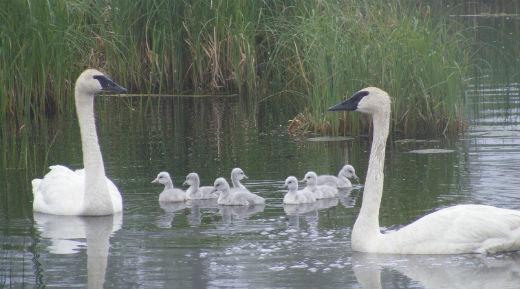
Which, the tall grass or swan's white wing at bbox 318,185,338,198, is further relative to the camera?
the tall grass

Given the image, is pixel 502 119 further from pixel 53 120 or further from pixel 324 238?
pixel 324 238

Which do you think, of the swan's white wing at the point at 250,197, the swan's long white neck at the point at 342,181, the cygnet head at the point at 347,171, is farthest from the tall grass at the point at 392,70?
the swan's white wing at the point at 250,197

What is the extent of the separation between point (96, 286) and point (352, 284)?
175 cm

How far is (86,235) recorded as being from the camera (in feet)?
35.6

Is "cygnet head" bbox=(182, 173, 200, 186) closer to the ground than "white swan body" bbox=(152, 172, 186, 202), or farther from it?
farther from it

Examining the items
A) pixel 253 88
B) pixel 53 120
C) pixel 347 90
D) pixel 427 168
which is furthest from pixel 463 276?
pixel 253 88

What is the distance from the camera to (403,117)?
1590 cm

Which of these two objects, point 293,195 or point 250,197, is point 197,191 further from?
point 293,195

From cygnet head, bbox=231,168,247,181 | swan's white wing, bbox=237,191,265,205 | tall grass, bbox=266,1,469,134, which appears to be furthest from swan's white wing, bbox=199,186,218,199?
tall grass, bbox=266,1,469,134

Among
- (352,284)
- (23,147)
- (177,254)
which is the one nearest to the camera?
(352,284)

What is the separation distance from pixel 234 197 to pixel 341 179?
4.59ft

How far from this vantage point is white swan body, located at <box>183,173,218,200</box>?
1249 centimetres

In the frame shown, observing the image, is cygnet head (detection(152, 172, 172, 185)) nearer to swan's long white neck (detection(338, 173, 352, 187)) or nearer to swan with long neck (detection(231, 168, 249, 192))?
swan with long neck (detection(231, 168, 249, 192))

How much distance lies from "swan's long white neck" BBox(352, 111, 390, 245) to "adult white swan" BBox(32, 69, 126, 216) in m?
2.80
